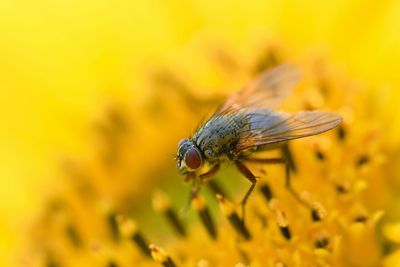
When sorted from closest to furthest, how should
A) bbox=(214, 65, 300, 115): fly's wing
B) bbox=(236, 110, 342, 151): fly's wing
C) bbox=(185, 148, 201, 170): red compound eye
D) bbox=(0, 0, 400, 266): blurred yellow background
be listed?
bbox=(236, 110, 342, 151): fly's wing
bbox=(185, 148, 201, 170): red compound eye
bbox=(214, 65, 300, 115): fly's wing
bbox=(0, 0, 400, 266): blurred yellow background

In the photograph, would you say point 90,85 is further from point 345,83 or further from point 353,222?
point 353,222

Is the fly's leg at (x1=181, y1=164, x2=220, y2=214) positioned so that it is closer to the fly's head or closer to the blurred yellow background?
the fly's head

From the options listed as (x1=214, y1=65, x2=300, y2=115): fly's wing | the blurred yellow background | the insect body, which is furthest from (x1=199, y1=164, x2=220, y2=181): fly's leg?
the blurred yellow background

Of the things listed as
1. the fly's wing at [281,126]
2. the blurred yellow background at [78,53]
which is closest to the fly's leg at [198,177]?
the fly's wing at [281,126]

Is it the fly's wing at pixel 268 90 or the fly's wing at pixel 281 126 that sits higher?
the fly's wing at pixel 268 90

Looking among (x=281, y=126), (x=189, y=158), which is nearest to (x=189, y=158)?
(x=189, y=158)

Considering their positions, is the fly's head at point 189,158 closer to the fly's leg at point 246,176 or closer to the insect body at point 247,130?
the insect body at point 247,130
